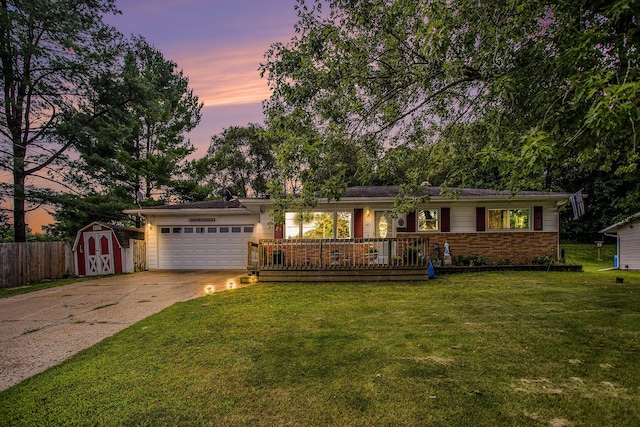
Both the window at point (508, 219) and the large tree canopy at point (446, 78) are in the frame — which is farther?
the window at point (508, 219)

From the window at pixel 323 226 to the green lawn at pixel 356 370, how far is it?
6.50 m

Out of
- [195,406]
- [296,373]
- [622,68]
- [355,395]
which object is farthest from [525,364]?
[622,68]

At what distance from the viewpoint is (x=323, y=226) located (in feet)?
42.4

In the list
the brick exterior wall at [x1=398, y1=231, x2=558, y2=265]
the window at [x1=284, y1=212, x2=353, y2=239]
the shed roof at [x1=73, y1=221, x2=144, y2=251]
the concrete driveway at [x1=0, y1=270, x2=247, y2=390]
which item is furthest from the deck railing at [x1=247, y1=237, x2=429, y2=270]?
the shed roof at [x1=73, y1=221, x2=144, y2=251]

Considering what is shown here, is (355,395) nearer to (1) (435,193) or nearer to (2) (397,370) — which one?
(2) (397,370)

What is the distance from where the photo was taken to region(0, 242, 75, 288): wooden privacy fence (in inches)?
416

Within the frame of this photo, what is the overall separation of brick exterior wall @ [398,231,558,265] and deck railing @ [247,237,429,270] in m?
2.55

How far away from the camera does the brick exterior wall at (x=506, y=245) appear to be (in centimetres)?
1218

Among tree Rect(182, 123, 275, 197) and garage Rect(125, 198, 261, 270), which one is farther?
tree Rect(182, 123, 275, 197)

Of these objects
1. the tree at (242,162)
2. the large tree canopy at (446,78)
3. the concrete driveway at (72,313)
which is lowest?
the concrete driveway at (72,313)

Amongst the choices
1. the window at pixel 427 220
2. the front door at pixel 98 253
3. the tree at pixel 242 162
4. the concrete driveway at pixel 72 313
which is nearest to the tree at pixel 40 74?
the front door at pixel 98 253

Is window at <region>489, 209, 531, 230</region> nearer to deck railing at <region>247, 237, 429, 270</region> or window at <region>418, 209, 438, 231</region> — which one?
window at <region>418, 209, 438, 231</region>

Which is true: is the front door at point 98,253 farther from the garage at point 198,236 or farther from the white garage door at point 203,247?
the white garage door at point 203,247

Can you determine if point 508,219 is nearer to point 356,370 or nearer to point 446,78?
point 446,78
